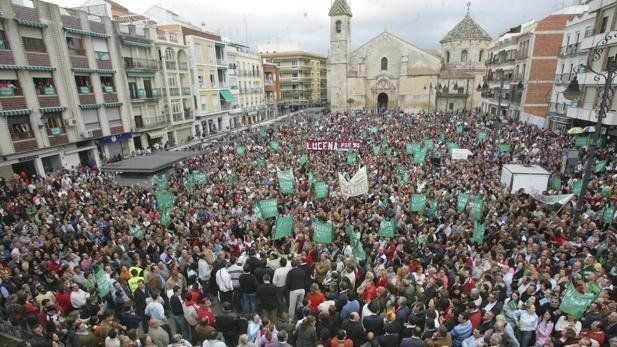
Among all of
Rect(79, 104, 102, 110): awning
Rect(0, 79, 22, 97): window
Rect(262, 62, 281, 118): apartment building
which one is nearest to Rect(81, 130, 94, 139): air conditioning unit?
Rect(79, 104, 102, 110): awning

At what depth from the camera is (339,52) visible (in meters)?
55.3

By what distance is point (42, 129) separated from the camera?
917 inches

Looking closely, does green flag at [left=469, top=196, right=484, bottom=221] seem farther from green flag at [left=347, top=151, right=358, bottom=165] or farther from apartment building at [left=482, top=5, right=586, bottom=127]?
apartment building at [left=482, top=5, right=586, bottom=127]

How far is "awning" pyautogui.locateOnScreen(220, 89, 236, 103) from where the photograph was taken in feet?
146

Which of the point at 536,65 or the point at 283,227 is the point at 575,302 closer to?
the point at 283,227

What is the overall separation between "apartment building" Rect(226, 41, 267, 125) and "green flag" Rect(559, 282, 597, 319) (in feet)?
148

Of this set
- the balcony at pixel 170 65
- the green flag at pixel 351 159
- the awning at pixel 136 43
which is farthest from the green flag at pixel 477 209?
the balcony at pixel 170 65

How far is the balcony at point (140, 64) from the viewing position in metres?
30.1

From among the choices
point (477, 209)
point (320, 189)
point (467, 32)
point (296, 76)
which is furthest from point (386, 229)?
point (296, 76)

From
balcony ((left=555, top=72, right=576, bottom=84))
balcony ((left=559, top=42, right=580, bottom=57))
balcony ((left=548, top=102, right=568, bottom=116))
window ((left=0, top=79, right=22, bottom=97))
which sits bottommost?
balcony ((left=548, top=102, right=568, bottom=116))

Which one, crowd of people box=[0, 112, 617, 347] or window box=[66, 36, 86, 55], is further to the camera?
window box=[66, 36, 86, 55]

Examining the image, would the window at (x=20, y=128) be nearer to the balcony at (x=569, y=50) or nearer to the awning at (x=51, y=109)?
the awning at (x=51, y=109)

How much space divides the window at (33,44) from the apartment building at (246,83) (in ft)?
81.5

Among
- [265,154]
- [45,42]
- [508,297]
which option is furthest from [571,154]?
[45,42]
